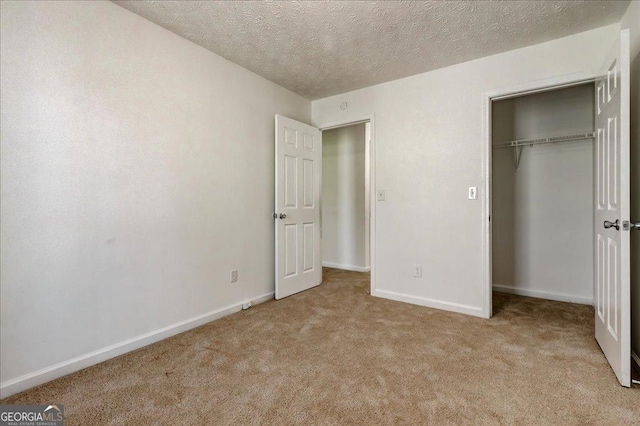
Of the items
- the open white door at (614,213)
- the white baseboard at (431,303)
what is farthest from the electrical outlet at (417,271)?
the open white door at (614,213)

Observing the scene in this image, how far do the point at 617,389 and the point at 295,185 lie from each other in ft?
9.88

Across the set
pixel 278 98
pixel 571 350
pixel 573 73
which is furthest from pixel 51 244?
pixel 573 73

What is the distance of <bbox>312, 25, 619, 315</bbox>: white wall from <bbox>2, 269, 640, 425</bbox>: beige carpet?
0.52 meters

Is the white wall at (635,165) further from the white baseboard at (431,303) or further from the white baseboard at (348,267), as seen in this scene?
the white baseboard at (348,267)

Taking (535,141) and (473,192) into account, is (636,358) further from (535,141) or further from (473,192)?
(535,141)

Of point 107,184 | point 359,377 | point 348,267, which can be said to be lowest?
point 359,377

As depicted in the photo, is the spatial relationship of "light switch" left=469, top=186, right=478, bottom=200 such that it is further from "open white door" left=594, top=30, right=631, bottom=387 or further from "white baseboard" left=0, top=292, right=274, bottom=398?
"white baseboard" left=0, top=292, right=274, bottom=398

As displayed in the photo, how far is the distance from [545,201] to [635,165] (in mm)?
1518

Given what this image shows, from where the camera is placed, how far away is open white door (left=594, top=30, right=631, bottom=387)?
5.45ft

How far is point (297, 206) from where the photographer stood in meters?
3.60

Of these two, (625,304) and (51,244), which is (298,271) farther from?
(625,304)

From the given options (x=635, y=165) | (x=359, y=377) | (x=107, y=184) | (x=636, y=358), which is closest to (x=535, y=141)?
(x=635, y=165)

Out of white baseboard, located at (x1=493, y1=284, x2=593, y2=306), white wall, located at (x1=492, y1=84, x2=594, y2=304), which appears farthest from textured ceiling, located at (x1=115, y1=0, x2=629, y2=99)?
white baseboard, located at (x1=493, y1=284, x2=593, y2=306)

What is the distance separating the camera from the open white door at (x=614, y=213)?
166 centimetres
